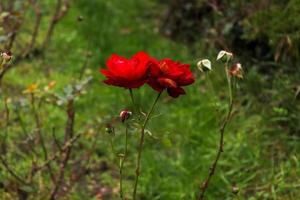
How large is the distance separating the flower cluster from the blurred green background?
2.08ft

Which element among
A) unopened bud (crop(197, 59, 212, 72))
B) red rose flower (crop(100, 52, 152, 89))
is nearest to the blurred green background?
unopened bud (crop(197, 59, 212, 72))

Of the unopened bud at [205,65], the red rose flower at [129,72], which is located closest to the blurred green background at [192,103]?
the unopened bud at [205,65]

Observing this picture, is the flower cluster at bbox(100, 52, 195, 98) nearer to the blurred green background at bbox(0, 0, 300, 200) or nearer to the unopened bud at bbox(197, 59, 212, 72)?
the unopened bud at bbox(197, 59, 212, 72)

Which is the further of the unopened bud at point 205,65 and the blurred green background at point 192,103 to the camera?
the blurred green background at point 192,103

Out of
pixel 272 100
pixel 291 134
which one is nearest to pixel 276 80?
pixel 272 100

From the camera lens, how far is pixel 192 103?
14.7 feet

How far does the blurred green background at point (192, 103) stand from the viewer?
11.5ft

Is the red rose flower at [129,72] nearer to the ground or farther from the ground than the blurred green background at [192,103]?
farther from the ground

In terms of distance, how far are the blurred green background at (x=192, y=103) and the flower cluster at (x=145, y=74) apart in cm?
63

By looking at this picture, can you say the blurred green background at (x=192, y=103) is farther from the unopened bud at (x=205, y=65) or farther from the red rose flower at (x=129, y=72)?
the red rose flower at (x=129, y=72)

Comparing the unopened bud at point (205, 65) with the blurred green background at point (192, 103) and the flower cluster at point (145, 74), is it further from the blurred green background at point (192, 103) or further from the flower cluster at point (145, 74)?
the blurred green background at point (192, 103)

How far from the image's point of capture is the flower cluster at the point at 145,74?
6.41ft

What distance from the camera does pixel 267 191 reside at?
131 inches

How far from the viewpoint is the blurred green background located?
350 centimetres
